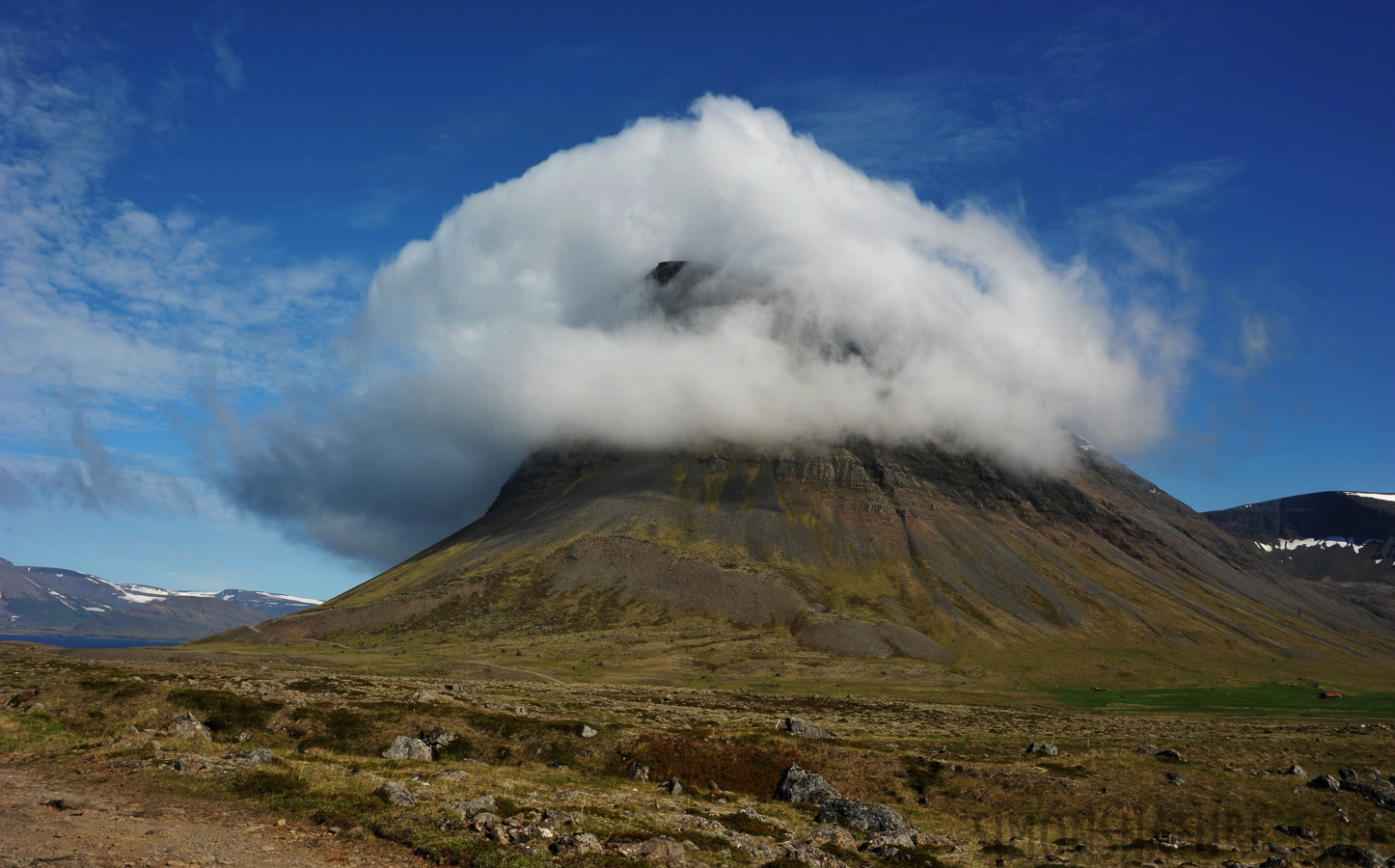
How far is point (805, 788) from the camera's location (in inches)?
1671

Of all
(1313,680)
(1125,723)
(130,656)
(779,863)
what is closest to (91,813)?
(779,863)

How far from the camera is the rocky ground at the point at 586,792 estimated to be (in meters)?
24.1

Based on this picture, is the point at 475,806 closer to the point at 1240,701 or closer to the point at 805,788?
the point at 805,788

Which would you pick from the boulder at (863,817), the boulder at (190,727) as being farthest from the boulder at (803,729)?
the boulder at (190,727)

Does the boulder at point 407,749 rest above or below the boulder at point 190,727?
below

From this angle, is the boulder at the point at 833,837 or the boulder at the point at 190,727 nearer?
the boulder at the point at 833,837

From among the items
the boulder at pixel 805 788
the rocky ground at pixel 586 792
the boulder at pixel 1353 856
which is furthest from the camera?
the boulder at pixel 805 788

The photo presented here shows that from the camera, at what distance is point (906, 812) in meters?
41.4

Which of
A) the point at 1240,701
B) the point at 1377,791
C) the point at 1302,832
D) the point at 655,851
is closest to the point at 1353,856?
the point at 1302,832

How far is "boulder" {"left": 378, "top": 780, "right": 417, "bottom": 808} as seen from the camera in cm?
2712

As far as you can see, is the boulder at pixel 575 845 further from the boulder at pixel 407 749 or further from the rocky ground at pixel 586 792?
the boulder at pixel 407 749

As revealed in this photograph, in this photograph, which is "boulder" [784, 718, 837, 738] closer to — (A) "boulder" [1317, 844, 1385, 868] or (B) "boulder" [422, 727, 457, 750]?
(B) "boulder" [422, 727, 457, 750]

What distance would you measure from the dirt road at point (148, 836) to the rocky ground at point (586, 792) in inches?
4.5

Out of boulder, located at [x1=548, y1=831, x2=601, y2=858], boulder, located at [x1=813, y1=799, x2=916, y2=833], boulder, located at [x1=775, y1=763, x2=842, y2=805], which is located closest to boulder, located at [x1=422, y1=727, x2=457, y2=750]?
boulder, located at [x1=775, y1=763, x2=842, y2=805]
